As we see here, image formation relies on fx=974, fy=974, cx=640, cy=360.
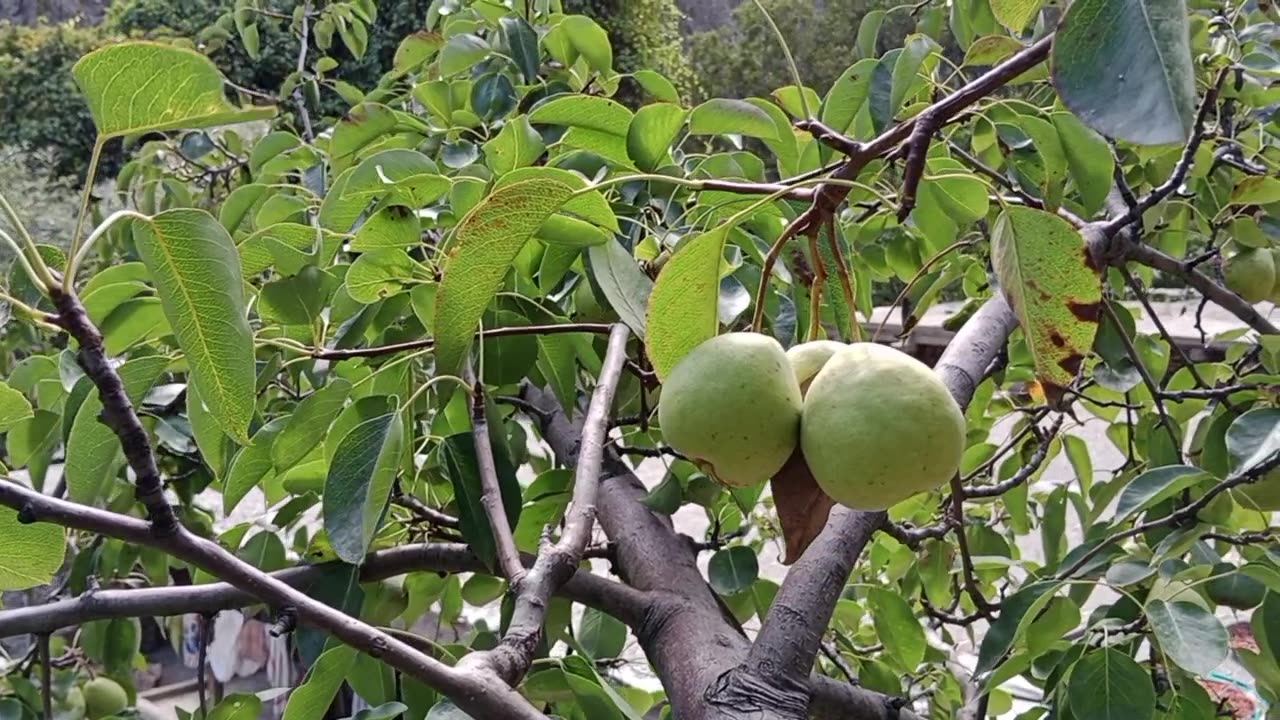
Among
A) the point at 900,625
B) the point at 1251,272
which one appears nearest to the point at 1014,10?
the point at 900,625

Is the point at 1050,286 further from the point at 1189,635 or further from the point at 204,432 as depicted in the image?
the point at 204,432

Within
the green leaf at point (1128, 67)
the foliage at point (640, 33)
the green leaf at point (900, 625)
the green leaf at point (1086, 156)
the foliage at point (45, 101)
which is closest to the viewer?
the green leaf at point (1128, 67)

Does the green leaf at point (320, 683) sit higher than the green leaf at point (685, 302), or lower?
lower

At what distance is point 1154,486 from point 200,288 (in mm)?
644

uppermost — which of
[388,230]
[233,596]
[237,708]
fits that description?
[388,230]

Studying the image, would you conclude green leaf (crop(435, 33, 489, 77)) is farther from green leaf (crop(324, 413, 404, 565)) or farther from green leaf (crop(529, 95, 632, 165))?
green leaf (crop(324, 413, 404, 565))

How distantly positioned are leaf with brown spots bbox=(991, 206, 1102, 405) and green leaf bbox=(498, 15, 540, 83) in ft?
2.15

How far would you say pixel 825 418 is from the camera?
44 centimetres

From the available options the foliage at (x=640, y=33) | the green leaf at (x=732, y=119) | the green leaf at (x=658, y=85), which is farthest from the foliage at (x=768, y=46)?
the green leaf at (x=732, y=119)

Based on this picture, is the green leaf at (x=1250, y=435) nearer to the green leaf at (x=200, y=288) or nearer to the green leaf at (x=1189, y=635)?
the green leaf at (x=1189, y=635)

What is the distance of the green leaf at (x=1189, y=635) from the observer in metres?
0.61

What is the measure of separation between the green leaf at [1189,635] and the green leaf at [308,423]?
56 cm

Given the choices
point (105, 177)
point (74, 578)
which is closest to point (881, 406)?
point (74, 578)

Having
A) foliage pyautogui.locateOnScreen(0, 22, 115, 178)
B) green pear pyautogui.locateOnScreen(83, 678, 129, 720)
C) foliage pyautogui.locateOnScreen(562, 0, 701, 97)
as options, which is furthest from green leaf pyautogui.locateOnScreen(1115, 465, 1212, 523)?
foliage pyautogui.locateOnScreen(0, 22, 115, 178)
